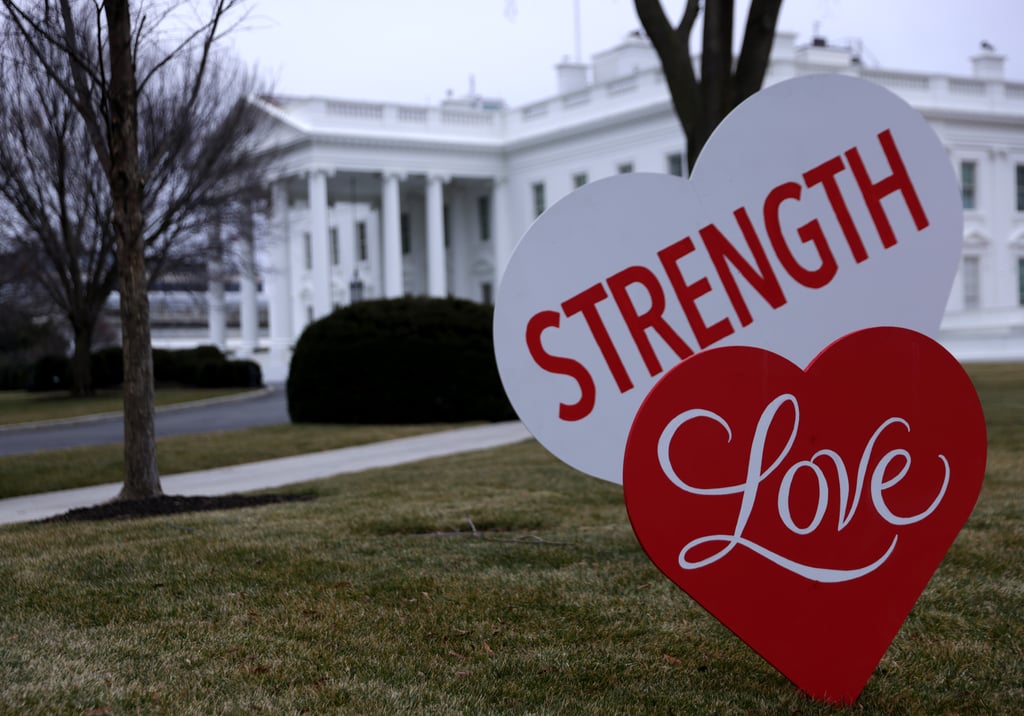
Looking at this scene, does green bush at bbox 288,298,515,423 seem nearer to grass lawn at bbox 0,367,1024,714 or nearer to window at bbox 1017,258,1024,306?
grass lawn at bbox 0,367,1024,714

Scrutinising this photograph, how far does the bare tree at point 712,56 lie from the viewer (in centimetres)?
1428

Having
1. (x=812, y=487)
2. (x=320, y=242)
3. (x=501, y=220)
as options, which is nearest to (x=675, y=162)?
(x=501, y=220)

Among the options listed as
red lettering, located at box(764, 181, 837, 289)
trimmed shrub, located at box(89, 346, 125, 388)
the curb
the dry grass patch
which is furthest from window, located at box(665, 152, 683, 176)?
red lettering, located at box(764, 181, 837, 289)

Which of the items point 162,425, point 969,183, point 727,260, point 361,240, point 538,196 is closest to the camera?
point 727,260

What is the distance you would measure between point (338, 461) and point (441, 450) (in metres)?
1.51

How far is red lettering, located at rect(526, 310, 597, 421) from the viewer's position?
17.9 feet

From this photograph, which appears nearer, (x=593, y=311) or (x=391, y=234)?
(x=593, y=311)

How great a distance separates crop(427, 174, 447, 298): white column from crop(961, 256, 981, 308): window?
2214 centimetres

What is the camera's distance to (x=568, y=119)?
5550cm

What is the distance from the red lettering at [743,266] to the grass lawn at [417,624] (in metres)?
1.50

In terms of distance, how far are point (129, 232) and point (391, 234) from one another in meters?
45.9

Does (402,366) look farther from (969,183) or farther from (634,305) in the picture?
(969,183)

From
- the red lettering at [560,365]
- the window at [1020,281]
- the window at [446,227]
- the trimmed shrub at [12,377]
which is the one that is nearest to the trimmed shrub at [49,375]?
the trimmed shrub at [12,377]

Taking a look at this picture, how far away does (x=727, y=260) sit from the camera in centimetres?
559
